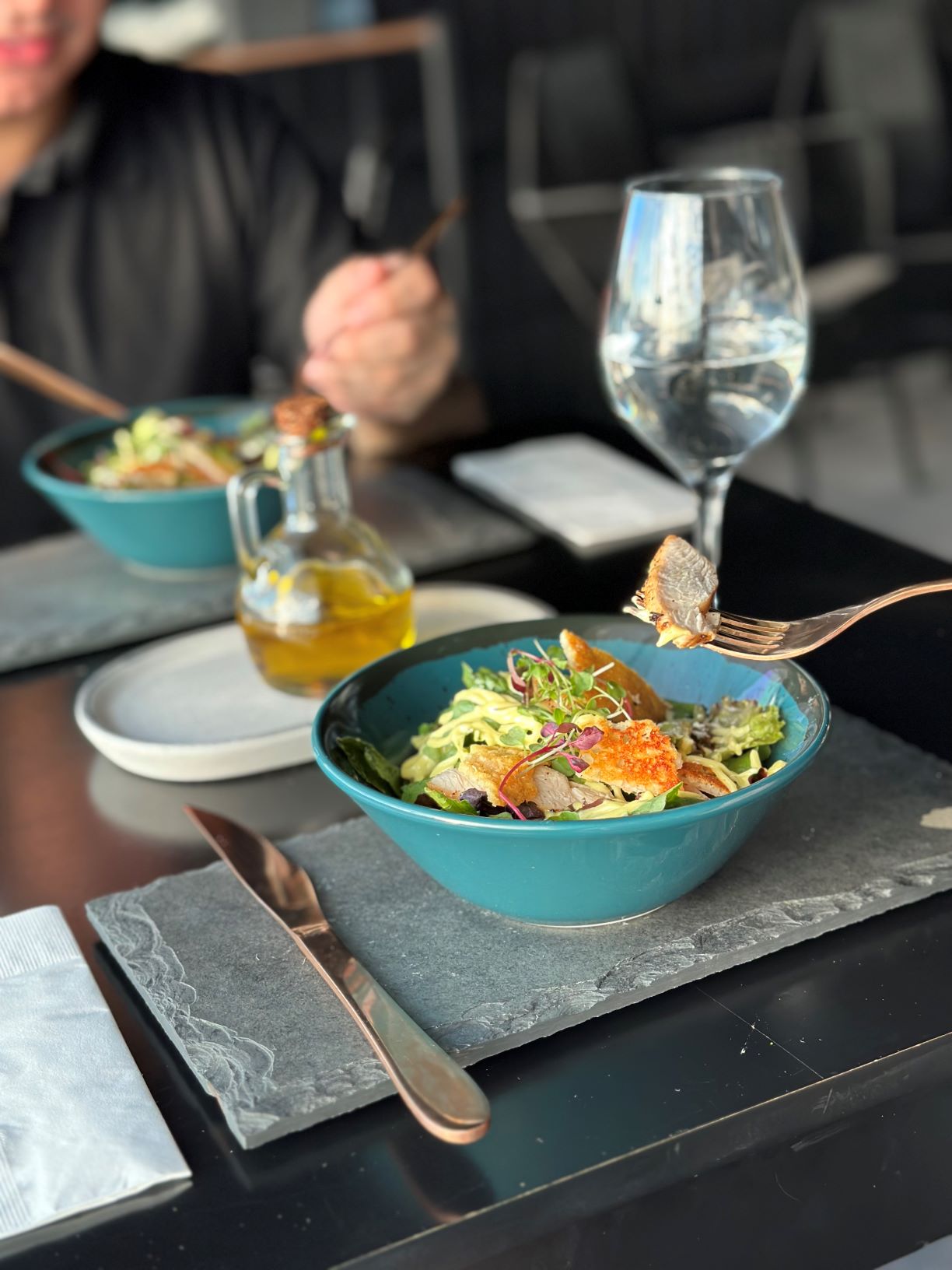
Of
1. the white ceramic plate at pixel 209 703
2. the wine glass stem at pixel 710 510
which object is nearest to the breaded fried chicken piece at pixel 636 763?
the white ceramic plate at pixel 209 703

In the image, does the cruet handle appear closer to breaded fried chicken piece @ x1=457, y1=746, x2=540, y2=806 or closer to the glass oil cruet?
the glass oil cruet

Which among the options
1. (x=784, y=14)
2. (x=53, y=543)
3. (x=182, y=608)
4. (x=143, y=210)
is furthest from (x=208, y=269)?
(x=784, y=14)

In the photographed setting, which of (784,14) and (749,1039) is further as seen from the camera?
(784,14)

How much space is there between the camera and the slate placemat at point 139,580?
3.97 ft

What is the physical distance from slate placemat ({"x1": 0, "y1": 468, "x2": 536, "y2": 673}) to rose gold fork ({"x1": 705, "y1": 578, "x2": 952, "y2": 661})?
1.94ft

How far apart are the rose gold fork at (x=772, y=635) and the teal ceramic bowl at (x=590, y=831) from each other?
0.03 metres

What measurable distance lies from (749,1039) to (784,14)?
531cm

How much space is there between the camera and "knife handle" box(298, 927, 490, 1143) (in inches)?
23.1

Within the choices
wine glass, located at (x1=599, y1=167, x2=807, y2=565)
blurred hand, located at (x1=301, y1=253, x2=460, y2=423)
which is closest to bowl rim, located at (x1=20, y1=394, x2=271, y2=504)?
blurred hand, located at (x1=301, y1=253, x2=460, y2=423)

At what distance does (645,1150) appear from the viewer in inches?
23.7

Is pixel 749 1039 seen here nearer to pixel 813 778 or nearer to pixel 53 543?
pixel 813 778

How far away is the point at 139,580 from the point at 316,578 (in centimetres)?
36

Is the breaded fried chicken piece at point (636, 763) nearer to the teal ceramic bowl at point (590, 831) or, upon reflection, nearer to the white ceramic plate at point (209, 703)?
the teal ceramic bowl at point (590, 831)

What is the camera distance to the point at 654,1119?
0.62 m
